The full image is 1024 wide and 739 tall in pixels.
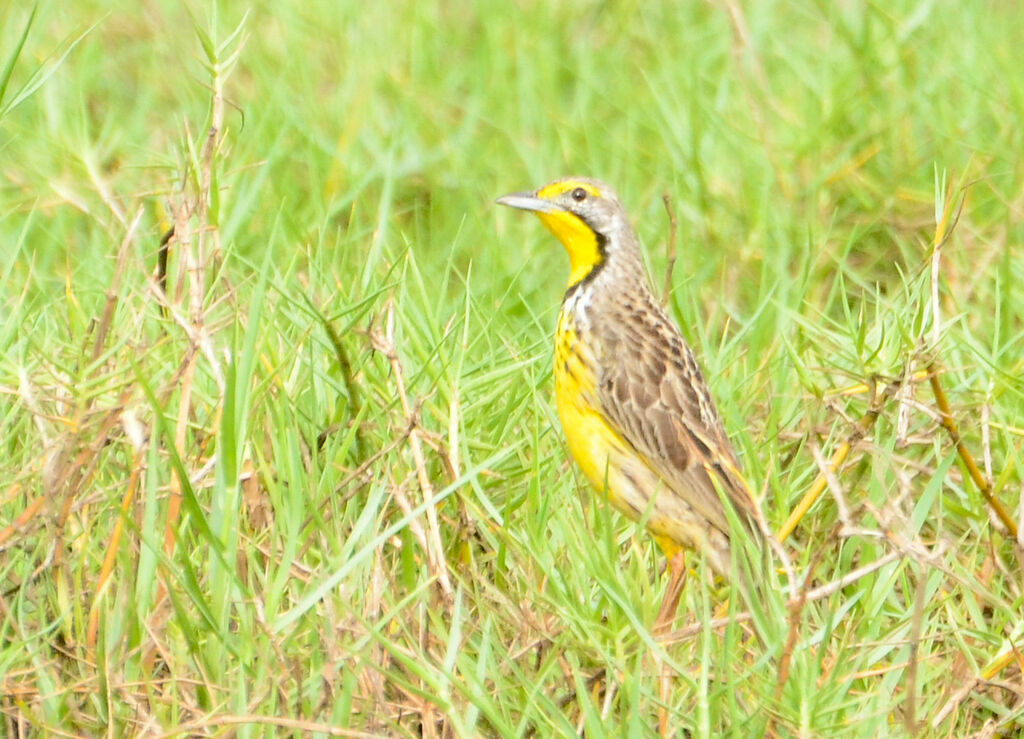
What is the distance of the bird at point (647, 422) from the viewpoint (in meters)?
4.21

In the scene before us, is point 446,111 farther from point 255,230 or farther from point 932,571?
point 932,571

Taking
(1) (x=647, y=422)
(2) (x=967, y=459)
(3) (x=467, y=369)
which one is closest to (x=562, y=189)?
(3) (x=467, y=369)

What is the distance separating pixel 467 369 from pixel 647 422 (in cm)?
45

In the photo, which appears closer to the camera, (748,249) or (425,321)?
(425,321)

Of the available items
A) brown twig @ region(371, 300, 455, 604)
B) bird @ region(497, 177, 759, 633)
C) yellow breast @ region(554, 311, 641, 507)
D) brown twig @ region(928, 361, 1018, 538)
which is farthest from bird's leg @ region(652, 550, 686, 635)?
brown twig @ region(928, 361, 1018, 538)

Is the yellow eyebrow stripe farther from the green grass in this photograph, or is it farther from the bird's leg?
the bird's leg

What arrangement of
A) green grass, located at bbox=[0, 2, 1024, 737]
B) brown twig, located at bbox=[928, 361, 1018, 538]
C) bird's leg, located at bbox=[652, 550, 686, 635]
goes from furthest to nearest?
1. brown twig, located at bbox=[928, 361, 1018, 538]
2. bird's leg, located at bbox=[652, 550, 686, 635]
3. green grass, located at bbox=[0, 2, 1024, 737]

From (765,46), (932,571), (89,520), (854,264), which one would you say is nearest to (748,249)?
(854,264)

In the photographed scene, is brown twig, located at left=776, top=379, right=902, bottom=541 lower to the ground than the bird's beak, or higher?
lower

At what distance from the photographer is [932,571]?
3.82 metres

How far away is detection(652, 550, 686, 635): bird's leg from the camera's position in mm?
3646

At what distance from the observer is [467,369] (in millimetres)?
4422

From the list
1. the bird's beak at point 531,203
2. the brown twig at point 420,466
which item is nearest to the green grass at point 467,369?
the brown twig at point 420,466

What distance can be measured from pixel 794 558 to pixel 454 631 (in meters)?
1.26
